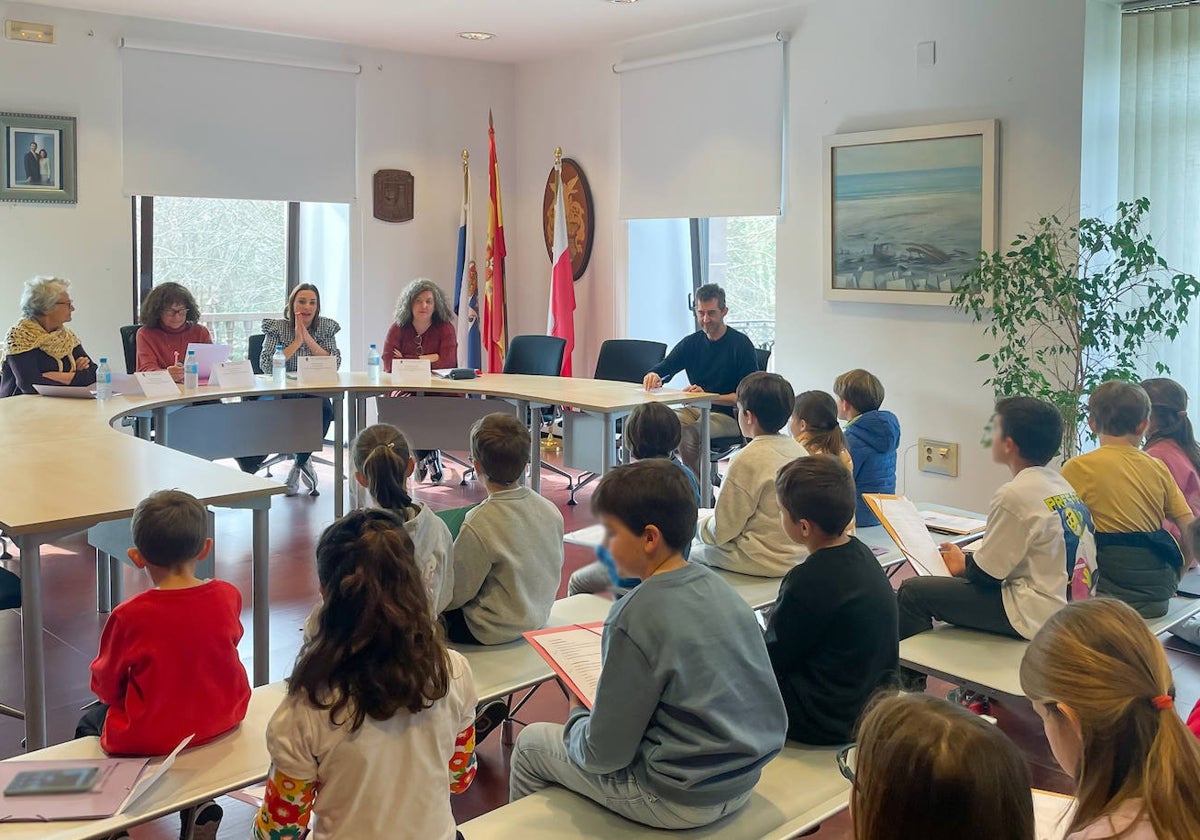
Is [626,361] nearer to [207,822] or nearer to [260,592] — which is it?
[260,592]

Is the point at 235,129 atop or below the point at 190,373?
atop

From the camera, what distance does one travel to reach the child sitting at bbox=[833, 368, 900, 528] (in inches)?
153

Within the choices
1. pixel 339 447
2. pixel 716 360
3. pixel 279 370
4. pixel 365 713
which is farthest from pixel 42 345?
pixel 365 713

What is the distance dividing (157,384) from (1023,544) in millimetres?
3558

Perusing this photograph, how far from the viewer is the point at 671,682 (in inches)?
66.2

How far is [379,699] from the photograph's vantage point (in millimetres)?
1635

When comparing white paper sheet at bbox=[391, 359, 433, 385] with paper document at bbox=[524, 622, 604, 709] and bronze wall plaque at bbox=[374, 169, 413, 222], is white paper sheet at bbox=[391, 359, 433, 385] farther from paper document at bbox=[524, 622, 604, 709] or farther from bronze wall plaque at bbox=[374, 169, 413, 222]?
paper document at bbox=[524, 622, 604, 709]

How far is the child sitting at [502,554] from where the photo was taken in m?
2.58

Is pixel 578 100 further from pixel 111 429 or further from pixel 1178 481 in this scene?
pixel 1178 481

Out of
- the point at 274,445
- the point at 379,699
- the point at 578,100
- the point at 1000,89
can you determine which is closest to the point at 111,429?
the point at 274,445

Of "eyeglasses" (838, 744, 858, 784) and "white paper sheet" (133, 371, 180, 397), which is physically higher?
"white paper sheet" (133, 371, 180, 397)

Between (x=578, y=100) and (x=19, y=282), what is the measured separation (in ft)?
11.7

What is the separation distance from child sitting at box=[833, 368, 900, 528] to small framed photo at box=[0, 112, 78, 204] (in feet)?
15.0

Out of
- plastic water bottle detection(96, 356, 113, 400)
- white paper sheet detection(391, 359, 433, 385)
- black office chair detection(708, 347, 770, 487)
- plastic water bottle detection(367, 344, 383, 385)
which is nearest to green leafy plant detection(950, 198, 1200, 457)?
black office chair detection(708, 347, 770, 487)
